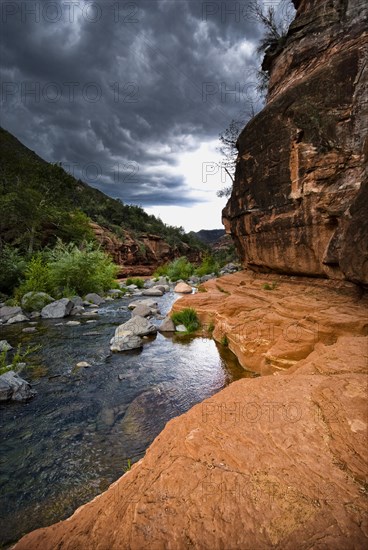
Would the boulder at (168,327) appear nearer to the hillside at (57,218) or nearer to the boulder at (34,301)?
the boulder at (34,301)

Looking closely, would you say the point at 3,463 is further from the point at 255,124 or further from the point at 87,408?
the point at 255,124

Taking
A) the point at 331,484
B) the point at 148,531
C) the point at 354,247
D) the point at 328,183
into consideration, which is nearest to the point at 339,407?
the point at 331,484

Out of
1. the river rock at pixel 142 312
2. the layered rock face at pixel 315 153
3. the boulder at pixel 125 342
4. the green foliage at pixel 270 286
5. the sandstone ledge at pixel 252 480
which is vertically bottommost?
the river rock at pixel 142 312

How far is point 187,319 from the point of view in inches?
379

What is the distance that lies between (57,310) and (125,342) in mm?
5306

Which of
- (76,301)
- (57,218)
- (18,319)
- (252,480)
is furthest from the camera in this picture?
(57,218)

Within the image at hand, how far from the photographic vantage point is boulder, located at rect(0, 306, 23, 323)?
35.9ft

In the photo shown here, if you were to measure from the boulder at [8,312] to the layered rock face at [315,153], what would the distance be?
9.89 meters

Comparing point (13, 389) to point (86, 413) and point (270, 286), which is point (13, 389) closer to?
point (86, 413)

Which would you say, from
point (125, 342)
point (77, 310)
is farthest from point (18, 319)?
point (125, 342)

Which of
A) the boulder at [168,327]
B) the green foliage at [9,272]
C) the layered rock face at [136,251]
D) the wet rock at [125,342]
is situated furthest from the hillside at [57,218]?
the wet rock at [125,342]

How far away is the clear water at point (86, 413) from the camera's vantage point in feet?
10.1

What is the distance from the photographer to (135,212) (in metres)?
49.2

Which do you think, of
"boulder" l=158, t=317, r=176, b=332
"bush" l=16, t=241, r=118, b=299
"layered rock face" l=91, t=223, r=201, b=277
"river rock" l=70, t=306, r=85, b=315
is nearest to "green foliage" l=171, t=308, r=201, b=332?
"boulder" l=158, t=317, r=176, b=332
